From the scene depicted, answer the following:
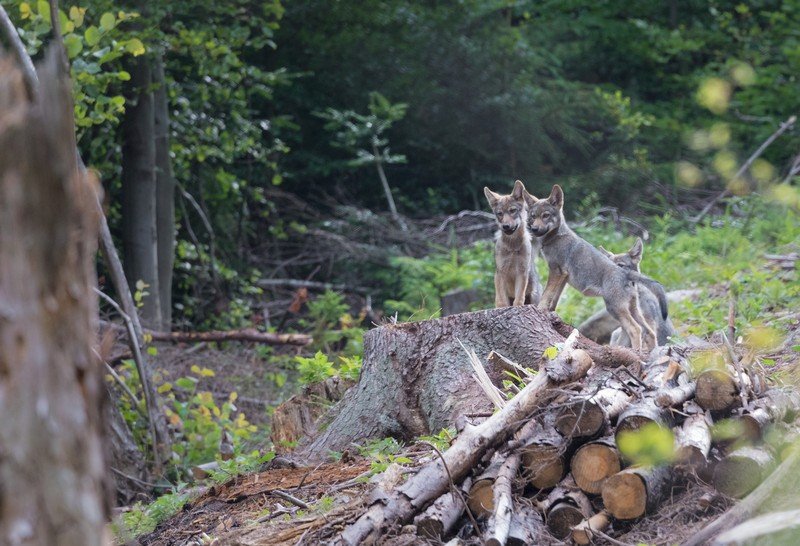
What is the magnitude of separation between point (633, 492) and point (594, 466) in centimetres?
26

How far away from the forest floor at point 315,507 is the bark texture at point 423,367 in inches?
16.2

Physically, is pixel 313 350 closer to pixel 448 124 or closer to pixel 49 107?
pixel 448 124

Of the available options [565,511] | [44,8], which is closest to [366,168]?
[44,8]

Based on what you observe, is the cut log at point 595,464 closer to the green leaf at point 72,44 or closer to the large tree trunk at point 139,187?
the green leaf at point 72,44

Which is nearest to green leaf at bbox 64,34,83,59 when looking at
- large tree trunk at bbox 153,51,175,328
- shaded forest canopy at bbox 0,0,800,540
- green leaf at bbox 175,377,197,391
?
shaded forest canopy at bbox 0,0,800,540

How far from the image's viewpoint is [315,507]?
5383 mm

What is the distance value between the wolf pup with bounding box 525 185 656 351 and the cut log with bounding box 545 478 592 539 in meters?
3.52

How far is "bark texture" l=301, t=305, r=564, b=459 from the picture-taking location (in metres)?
6.68

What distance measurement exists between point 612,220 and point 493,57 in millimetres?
3723

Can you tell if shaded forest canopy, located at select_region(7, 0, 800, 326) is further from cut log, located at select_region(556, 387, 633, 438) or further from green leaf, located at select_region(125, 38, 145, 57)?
cut log, located at select_region(556, 387, 633, 438)

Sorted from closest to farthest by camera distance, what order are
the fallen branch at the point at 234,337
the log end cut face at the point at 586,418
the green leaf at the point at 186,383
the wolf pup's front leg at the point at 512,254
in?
the log end cut face at the point at 586,418, the wolf pup's front leg at the point at 512,254, the green leaf at the point at 186,383, the fallen branch at the point at 234,337

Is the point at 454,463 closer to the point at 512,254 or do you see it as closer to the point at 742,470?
the point at 742,470

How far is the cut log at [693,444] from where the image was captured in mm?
4789

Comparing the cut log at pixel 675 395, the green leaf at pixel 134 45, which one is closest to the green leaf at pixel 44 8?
the green leaf at pixel 134 45
